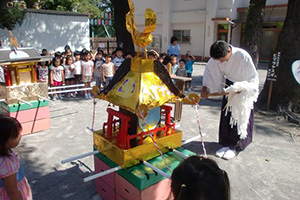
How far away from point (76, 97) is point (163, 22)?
46.6ft

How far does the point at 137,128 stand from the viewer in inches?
97.4

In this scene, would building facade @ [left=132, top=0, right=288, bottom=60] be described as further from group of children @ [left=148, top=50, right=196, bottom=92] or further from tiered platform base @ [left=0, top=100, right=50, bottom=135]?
tiered platform base @ [left=0, top=100, right=50, bottom=135]

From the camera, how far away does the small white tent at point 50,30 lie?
11.6 metres

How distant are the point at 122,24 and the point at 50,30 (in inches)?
232

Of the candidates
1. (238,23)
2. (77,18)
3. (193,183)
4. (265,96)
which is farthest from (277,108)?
(238,23)

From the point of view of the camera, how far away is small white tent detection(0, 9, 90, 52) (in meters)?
11.6

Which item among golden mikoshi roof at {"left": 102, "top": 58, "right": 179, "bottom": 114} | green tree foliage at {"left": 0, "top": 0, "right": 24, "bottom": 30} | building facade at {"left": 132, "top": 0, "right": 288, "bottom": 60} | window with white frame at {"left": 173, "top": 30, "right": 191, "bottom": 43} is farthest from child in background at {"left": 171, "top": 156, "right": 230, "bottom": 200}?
window with white frame at {"left": 173, "top": 30, "right": 191, "bottom": 43}

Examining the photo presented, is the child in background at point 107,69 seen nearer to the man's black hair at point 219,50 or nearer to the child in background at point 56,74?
the child in background at point 56,74

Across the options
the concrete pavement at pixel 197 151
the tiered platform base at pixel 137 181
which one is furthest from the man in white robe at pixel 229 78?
the tiered platform base at pixel 137 181

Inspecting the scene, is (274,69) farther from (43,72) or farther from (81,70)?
(43,72)

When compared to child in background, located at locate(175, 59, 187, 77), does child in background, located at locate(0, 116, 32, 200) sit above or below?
below

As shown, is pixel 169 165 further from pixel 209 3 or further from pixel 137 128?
pixel 209 3

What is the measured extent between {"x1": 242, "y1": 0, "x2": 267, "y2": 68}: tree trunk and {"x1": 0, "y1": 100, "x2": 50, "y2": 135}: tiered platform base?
5803 mm

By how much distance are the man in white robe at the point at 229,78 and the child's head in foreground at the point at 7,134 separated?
2290 mm
